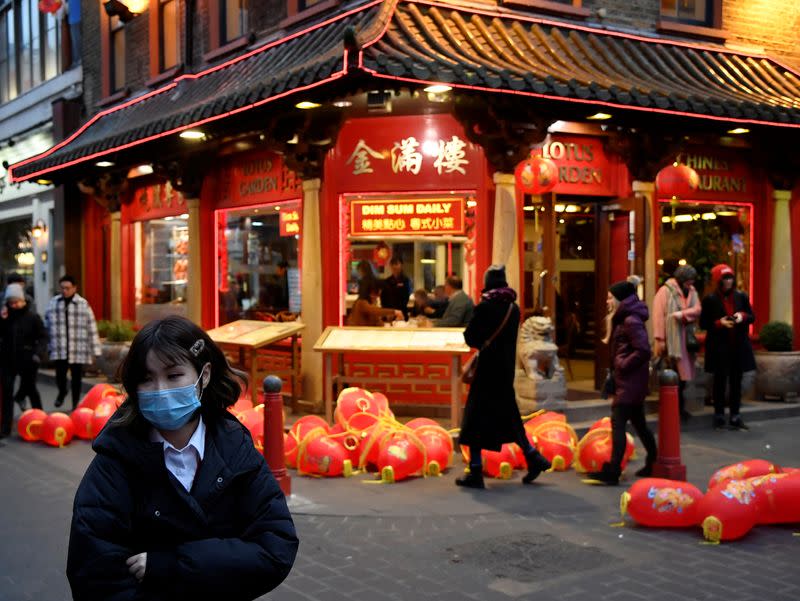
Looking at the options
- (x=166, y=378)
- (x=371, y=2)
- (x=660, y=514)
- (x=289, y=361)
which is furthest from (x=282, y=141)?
(x=166, y=378)

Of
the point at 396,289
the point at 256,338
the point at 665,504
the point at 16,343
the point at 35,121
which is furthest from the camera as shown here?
the point at 35,121

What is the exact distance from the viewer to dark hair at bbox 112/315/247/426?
2518 mm

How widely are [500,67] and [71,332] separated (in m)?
6.76

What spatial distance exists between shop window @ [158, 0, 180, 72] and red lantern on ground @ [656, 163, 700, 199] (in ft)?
29.8

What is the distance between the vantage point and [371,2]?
11.2 m

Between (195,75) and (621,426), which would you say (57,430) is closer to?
(621,426)

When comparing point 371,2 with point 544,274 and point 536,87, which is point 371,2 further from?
point 544,274

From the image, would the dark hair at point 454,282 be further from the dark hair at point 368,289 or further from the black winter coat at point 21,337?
the black winter coat at point 21,337

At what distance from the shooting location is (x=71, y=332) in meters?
12.5

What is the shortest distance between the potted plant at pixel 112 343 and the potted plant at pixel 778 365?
10018 mm

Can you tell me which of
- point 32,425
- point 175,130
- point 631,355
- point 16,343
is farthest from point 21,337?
point 631,355

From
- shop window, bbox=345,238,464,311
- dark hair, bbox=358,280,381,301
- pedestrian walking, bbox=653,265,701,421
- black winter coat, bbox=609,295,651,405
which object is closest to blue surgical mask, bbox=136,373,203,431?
black winter coat, bbox=609,295,651,405

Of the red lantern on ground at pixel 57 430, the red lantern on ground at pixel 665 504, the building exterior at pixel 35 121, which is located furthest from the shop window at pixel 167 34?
the red lantern on ground at pixel 665 504

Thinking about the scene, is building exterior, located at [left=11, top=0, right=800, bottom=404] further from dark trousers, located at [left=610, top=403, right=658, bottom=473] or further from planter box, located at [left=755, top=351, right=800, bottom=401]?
dark trousers, located at [left=610, top=403, right=658, bottom=473]
